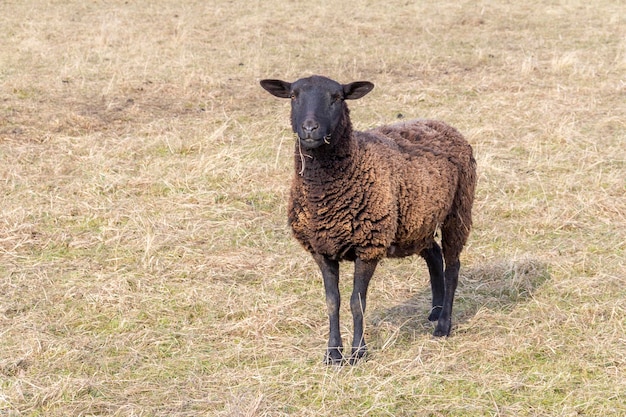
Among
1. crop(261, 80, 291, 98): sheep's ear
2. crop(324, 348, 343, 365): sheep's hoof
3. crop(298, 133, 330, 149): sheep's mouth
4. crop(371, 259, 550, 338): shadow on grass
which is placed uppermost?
crop(261, 80, 291, 98): sheep's ear

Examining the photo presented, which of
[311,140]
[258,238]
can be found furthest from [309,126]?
[258,238]

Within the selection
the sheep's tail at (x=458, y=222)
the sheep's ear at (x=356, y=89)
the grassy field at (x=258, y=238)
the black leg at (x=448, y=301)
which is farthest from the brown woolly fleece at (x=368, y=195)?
the grassy field at (x=258, y=238)

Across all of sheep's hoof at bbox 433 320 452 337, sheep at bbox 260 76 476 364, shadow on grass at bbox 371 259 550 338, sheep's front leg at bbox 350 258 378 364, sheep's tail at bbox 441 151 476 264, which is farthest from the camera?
shadow on grass at bbox 371 259 550 338

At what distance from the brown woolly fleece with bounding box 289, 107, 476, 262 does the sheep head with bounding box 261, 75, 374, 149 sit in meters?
0.12

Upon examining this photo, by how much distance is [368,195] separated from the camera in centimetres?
589

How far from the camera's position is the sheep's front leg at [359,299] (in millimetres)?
5992

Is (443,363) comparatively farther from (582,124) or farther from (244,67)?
(244,67)

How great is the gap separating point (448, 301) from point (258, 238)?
2456 millimetres

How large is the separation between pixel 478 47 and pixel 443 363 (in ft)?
38.9

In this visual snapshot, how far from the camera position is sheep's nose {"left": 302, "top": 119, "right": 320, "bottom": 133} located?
5590 millimetres

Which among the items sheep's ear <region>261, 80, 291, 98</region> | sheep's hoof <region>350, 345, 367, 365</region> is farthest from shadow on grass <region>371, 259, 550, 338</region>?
sheep's ear <region>261, 80, 291, 98</region>

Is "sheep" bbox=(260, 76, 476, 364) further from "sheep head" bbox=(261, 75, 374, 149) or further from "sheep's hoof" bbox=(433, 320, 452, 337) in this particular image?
"sheep's hoof" bbox=(433, 320, 452, 337)

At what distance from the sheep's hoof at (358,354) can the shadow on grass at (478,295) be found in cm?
55

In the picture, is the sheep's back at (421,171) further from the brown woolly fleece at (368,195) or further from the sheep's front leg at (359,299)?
the sheep's front leg at (359,299)
